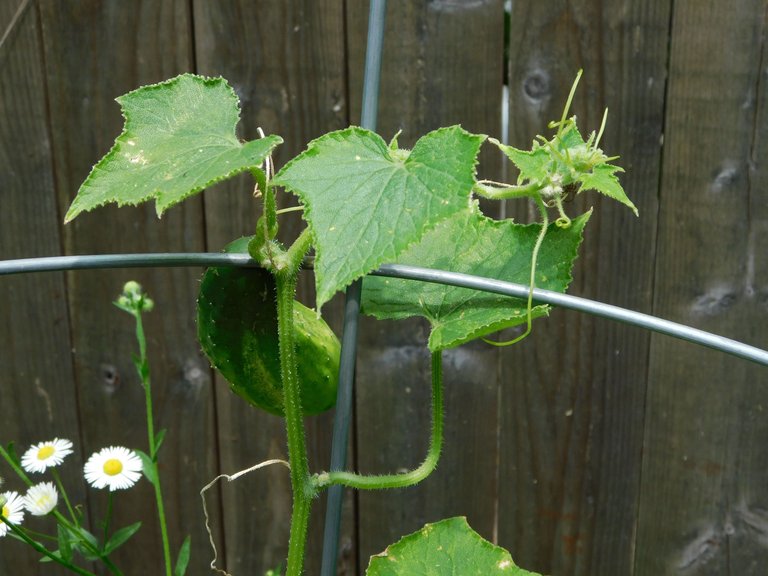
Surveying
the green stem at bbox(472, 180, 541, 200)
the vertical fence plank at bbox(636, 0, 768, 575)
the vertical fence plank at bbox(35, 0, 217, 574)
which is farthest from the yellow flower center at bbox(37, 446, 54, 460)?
the vertical fence plank at bbox(636, 0, 768, 575)

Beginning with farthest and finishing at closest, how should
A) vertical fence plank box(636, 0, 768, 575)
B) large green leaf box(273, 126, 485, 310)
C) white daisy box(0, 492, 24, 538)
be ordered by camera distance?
vertical fence plank box(636, 0, 768, 575)
white daisy box(0, 492, 24, 538)
large green leaf box(273, 126, 485, 310)

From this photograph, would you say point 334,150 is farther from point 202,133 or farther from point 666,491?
point 666,491

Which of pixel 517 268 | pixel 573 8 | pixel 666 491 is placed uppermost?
pixel 573 8

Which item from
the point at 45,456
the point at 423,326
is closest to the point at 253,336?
the point at 45,456

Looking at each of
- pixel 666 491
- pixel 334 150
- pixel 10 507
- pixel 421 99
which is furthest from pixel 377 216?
pixel 666 491

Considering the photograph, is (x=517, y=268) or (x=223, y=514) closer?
(x=517, y=268)

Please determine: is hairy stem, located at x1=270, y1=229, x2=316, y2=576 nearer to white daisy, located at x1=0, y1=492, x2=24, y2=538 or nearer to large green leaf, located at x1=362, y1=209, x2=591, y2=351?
large green leaf, located at x1=362, y1=209, x2=591, y2=351

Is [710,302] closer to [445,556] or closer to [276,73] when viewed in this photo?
[276,73]
